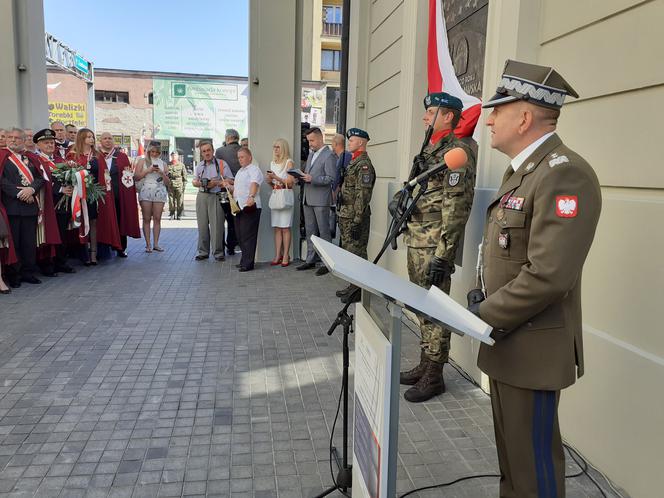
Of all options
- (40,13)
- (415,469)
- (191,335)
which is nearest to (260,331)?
(191,335)

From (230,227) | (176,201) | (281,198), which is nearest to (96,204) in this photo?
(230,227)

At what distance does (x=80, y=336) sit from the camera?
4965 mm

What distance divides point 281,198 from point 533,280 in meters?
6.71

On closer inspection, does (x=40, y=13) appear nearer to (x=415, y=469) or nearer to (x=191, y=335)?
(x=191, y=335)

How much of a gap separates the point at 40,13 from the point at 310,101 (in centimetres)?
2041

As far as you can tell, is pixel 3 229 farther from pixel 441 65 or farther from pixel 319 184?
pixel 441 65

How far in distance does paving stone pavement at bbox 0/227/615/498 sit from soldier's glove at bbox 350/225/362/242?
841 millimetres

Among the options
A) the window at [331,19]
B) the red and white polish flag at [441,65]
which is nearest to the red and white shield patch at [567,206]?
the red and white polish flag at [441,65]

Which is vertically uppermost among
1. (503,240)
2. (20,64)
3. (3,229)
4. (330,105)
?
(330,105)

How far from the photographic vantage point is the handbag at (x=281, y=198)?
8281 mm

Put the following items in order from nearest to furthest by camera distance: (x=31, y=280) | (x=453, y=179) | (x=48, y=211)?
(x=453, y=179), (x=31, y=280), (x=48, y=211)

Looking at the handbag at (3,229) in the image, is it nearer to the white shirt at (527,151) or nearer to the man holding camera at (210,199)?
the man holding camera at (210,199)

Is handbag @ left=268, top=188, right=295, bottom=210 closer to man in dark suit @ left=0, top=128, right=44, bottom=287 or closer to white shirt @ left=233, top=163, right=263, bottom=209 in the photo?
white shirt @ left=233, top=163, right=263, bottom=209

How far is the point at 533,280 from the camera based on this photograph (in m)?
1.79
